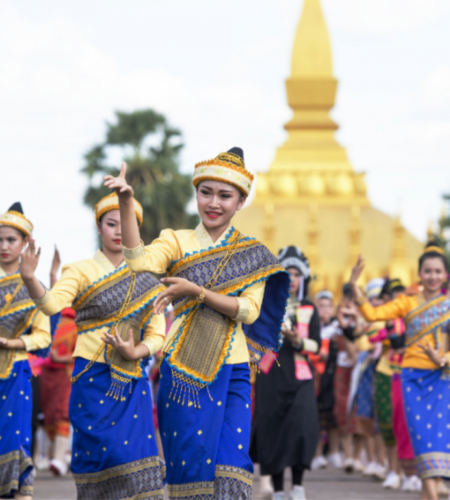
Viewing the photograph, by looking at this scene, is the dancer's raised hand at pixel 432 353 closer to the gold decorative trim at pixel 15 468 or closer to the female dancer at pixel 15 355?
the female dancer at pixel 15 355

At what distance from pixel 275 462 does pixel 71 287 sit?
3.47m

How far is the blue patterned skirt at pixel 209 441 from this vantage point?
542 centimetres

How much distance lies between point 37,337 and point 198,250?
241 cm

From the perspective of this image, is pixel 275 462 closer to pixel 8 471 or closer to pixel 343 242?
pixel 8 471

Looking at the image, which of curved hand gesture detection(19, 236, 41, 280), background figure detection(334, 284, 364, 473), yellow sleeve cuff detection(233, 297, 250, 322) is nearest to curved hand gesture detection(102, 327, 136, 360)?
curved hand gesture detection(19, 236, 41, 280)

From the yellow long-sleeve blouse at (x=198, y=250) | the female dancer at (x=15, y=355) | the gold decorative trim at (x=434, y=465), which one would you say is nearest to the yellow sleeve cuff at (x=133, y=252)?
the yellow long-sleeve blouse at (x=198, y=250)

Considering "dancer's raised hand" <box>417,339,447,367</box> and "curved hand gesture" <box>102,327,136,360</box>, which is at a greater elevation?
"dancer's raised hand" <box>417,339,447,367</box>

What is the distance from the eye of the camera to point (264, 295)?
242 inches

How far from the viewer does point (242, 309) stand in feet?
18.2

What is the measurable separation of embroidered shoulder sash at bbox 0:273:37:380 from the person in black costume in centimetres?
256

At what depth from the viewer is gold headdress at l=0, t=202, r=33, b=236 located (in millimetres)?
7750

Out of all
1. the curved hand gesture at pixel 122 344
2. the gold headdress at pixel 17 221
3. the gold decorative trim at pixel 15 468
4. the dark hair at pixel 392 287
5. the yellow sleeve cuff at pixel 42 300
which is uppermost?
the dark hair at pixel 392 287

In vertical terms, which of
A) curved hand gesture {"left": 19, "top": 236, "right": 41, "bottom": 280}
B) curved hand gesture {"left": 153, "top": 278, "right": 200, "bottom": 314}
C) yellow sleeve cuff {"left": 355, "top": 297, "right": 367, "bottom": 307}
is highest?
yellow sleeve cuff {"left": 355, "top": 297, "right": 367, "bottom": 307}

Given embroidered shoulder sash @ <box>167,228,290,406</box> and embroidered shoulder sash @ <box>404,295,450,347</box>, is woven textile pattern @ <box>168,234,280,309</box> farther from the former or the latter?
embroidered shoulder sash @ <box>404,295,450,347</box>
